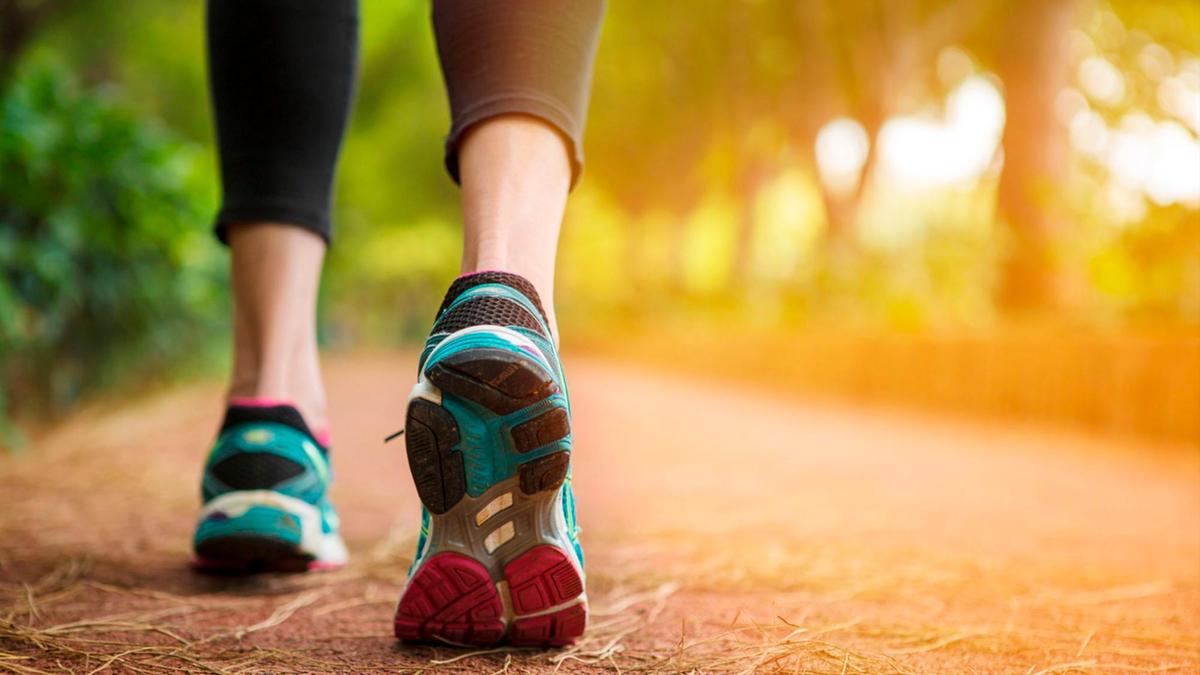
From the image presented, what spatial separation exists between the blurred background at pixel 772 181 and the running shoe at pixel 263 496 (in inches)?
66.3

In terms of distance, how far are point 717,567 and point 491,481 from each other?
0.65 metres

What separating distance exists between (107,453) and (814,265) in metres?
6.51

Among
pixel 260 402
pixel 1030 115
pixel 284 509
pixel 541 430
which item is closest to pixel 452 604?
pixel 541 430

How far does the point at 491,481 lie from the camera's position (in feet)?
2.89

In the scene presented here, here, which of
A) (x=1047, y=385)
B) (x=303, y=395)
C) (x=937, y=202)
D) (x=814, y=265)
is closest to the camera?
(x=303, y=395)

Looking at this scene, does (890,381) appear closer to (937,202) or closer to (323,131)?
(323,131)

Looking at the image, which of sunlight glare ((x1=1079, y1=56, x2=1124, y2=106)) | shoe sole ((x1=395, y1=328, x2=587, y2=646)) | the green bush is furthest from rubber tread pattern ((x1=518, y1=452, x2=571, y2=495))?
sunlight glare ((x1=1079, y1=56, x2=1124, y2=106))

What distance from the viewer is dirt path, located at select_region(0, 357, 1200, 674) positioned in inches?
36.5

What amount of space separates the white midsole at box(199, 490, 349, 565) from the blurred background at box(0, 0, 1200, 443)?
1709 mm

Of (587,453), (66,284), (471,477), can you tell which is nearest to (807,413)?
(587,453)

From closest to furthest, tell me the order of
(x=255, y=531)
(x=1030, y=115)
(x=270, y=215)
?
(x=255, y=531), (x=270, y=215), (x=1030, y=115)

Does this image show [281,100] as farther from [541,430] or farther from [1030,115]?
[1030,115]

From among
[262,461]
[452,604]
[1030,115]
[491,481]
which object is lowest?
[452,604]

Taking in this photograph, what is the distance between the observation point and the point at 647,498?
7.50 ft
